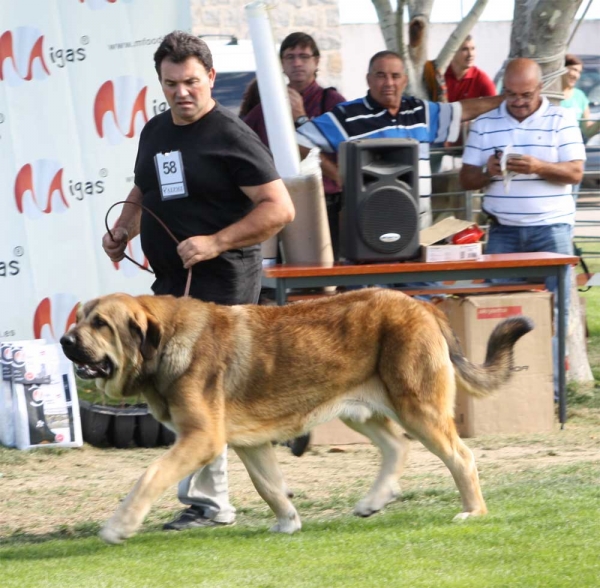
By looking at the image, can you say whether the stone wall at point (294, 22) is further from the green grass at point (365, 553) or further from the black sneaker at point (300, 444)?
the green grass at point (365, 553)

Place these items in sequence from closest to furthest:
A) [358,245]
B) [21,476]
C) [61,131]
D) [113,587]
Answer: [113,587]
[21,476]
[358,245]
[61,131]

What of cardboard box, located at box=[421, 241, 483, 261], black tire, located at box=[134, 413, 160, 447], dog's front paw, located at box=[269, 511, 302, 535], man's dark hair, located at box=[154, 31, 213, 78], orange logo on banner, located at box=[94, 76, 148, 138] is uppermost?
man's dark hair, located at box=[154, 31, 213, 78]

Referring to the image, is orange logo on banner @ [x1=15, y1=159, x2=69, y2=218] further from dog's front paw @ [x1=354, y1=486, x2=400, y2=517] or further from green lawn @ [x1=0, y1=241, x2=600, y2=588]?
dog's front paw @ [x1=354, y1=486, x2=400, y2=517]

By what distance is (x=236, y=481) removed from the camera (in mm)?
6996

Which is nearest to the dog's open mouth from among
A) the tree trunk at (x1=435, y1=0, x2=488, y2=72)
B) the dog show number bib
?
the dog show number bib

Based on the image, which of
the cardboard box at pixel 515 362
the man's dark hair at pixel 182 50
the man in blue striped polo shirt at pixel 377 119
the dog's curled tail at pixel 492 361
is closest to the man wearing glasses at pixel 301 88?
the man in blue striped polo shirt at pixel 377 119

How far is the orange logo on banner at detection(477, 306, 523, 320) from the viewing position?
7.93 m

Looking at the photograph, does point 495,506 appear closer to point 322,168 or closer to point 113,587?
point 113,587

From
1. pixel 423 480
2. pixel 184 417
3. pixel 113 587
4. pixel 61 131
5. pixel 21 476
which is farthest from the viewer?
pixel 61 131

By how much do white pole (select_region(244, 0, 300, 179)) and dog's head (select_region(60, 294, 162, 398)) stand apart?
317cm

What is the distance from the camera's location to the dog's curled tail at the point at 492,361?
18.0 feet

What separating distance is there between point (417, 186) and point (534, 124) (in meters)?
1.19

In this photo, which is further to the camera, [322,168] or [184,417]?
[322,168]

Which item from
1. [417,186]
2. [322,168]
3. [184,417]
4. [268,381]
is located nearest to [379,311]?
[268,381]
